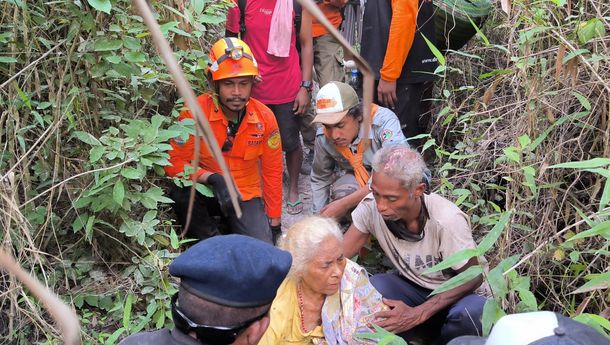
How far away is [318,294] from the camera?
2963 mm

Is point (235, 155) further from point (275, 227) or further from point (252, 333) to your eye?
point (252, 333)

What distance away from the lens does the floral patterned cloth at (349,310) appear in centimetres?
294

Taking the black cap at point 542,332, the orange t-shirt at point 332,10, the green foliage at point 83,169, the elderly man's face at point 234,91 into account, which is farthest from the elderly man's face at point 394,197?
the orange t-shirt at point 332,10

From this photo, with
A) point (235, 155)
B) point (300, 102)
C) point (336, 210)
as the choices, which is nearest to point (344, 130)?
point (336, 210)

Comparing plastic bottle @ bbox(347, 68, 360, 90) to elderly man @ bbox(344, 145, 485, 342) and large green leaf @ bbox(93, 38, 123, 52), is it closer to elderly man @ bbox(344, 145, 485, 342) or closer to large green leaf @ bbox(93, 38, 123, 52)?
elderly man @ bbox(344, 145, 485, 342)

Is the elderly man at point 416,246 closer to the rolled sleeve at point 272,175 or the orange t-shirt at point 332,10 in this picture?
the rolled sleeve at point 272,175

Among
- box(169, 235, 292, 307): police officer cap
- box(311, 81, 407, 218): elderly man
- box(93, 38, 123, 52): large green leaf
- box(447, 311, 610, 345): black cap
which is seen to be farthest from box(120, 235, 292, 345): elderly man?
box(311, 81, 407, 218): elderly man

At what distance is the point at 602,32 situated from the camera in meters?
2.75

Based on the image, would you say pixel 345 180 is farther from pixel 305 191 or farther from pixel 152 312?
pixel 152 312

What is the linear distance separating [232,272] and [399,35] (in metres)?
2.84

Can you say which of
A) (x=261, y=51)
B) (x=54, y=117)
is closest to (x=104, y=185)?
(x=54, y=117)

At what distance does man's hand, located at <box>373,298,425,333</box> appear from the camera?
305 centimetres

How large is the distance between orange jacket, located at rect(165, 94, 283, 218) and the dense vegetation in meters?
0.26

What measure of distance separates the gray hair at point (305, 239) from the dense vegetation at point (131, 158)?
63 cm
